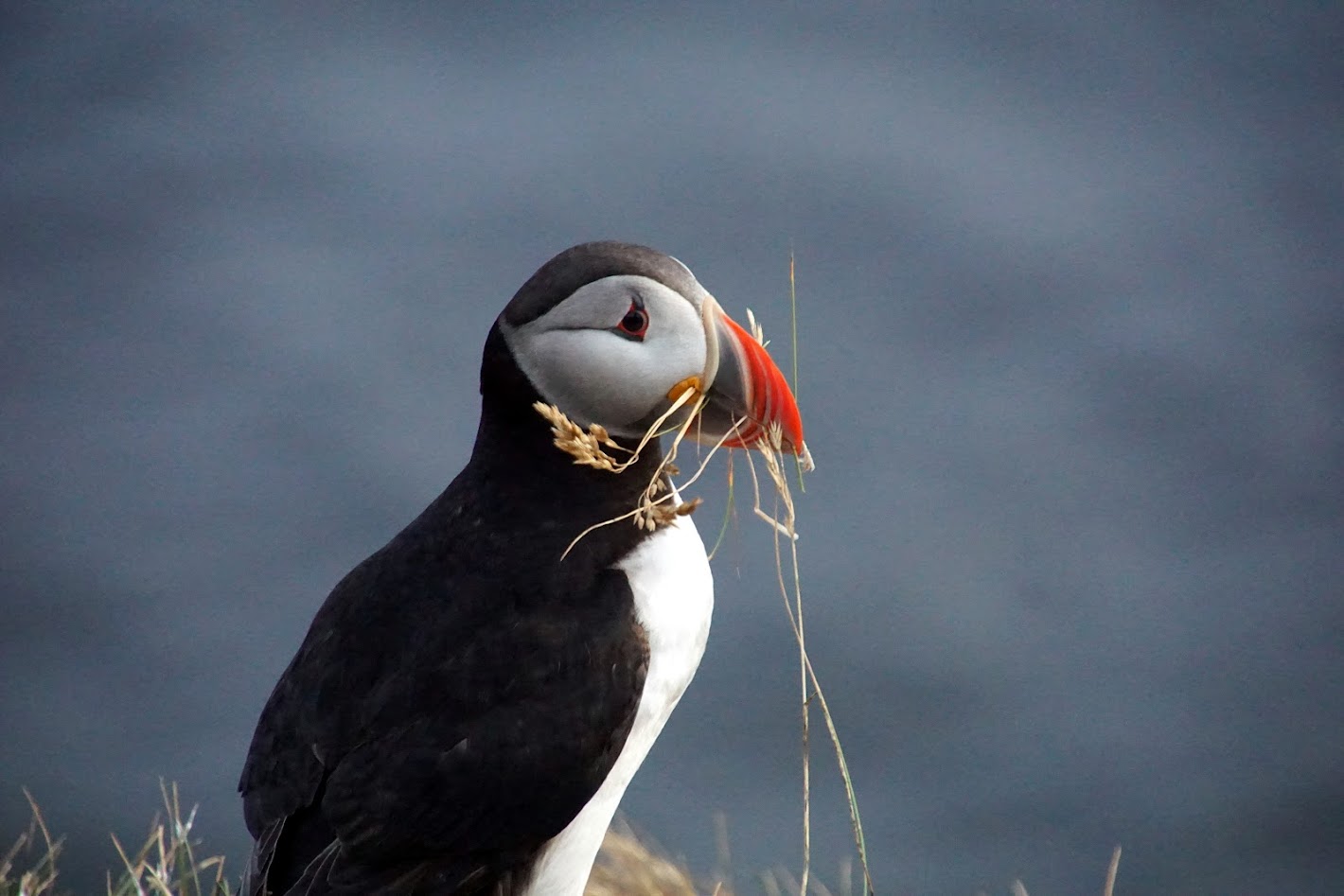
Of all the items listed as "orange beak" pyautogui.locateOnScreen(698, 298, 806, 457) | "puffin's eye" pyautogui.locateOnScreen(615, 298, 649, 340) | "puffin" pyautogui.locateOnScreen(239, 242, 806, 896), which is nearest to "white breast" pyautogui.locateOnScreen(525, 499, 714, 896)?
"puffin" pyautogui.locateOnScreen(239, 242, 806, 896)

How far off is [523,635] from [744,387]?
0.50 m

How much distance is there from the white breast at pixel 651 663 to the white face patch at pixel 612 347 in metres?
0.25

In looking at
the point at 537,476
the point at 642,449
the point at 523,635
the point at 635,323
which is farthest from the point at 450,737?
the point at 635,323

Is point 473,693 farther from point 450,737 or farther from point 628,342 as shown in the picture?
point 628,342

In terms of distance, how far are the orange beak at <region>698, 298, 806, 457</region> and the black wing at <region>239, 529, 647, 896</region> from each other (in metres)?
0.33

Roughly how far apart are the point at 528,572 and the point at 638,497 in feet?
0.75

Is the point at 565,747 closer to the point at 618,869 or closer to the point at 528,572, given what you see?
the point at 528,572

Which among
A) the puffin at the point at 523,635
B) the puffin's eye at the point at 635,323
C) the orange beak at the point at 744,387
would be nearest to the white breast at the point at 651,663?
the puffin at the point at 523,635

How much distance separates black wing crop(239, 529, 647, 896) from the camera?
7.48 ft

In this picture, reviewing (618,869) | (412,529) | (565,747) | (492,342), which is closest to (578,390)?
(492,342)

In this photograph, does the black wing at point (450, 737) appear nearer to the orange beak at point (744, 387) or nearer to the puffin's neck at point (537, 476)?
the puffin's neck at point (537, 476)

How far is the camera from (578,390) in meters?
2.44

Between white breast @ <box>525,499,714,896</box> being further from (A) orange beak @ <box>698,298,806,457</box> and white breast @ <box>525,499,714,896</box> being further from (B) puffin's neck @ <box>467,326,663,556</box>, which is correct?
(A) orange beak @ <box>698,298,806,457</box>

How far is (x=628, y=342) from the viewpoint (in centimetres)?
240
